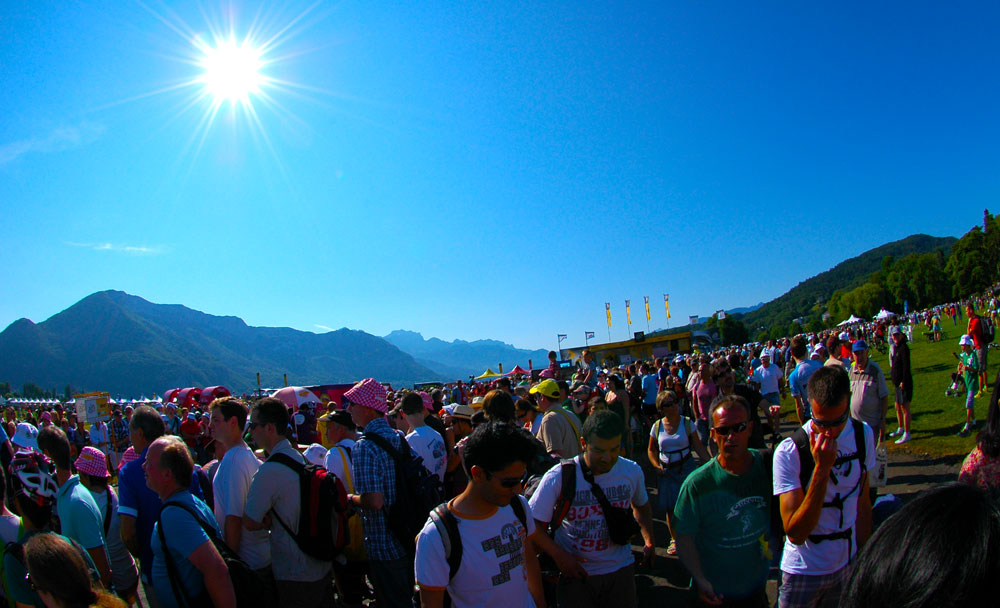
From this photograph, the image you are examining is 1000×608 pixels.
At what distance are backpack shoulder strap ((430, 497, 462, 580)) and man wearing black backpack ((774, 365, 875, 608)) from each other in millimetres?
1832

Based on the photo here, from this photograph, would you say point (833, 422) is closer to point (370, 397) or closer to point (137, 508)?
point (370, 397)

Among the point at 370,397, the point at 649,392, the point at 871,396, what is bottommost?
the point at 649,392

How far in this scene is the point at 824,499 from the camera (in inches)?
108

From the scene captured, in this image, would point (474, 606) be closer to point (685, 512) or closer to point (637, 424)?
point (685, 512)

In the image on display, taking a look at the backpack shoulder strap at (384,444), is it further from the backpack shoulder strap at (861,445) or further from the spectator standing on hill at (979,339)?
the spectator standing on hill at (979,339)

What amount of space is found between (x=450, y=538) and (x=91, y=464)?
11.6ft

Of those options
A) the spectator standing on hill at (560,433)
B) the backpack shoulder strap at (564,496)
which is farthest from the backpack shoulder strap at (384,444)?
the spectator standing on hill at (560,433)

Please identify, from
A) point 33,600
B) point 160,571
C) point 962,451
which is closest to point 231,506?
point 160,571

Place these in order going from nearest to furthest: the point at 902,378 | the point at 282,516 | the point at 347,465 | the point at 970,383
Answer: the point at 282,516 < the point at 347,465 < the point at 902,378 < the point at 970,383

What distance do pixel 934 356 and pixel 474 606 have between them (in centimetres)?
2554

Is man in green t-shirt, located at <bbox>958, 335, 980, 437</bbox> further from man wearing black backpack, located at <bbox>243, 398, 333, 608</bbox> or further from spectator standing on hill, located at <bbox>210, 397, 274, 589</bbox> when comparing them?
spectator standing on hill, located at <bbox>210, 397, 274, 589</bbox>

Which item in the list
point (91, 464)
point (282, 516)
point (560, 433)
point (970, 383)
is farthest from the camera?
point (970, 383)

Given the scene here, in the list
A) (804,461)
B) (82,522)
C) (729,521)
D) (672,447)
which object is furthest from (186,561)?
(672,447)

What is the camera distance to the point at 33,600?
106 inches
